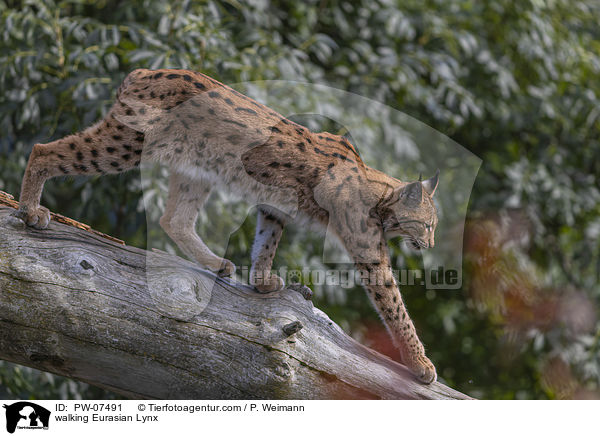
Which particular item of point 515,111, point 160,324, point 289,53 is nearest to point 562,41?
point 515,111

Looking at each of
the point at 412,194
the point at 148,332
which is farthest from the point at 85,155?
the point at 412,194

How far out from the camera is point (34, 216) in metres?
3.51

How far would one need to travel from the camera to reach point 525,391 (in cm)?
764

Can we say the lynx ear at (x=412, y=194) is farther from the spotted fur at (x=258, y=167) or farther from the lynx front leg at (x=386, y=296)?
the lynx front leg at (x=386, y=296)

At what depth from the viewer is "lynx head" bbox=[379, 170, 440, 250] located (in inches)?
151

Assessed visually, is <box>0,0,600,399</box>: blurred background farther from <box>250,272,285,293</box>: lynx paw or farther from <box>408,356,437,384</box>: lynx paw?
<box>250,272,285,293</box>: lynx paw

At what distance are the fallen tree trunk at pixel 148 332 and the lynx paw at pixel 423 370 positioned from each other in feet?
0.90

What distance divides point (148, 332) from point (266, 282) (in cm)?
90

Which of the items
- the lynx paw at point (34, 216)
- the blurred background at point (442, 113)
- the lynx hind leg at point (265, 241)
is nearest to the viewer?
the lynx paw at point (34, 216)

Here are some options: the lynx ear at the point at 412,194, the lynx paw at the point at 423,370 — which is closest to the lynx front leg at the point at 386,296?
the lynx paw at the point at 423,370

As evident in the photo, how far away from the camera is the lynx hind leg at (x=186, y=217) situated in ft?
13.9

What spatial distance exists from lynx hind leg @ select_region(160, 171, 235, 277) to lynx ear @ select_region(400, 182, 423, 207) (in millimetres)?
1274
